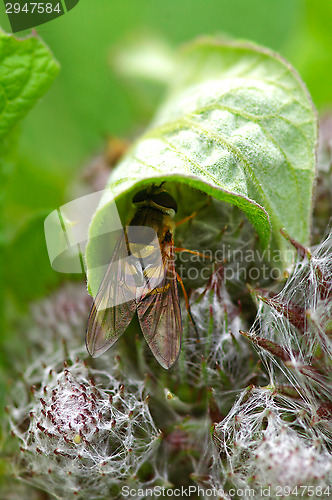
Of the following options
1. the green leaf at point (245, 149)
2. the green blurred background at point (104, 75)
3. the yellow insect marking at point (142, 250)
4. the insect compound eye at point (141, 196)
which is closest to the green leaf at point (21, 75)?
the green leaf at point (245, 149)

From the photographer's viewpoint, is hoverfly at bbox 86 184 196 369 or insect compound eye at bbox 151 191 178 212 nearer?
hoverfly at bbox 86 184 196 369

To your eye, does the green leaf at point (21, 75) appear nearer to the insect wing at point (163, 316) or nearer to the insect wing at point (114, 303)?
the insect wing at point (114, 303)

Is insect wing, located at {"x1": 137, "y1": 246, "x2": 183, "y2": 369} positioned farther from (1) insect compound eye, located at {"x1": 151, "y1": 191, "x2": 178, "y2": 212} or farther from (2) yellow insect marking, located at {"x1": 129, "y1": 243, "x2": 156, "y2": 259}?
(1) insect compound eye, located at {"x1": 151, "y1": 191, "x2": 178, "y2": 212}

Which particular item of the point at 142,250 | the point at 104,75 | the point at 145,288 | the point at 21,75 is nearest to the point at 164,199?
the point at 142,250

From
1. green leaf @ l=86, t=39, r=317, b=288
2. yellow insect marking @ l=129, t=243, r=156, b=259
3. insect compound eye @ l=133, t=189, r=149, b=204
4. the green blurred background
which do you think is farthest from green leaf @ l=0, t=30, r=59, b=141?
the green blurred background

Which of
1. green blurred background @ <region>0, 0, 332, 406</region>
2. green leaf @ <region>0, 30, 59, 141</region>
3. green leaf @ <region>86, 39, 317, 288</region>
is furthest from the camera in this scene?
green blurred background @ <region>0, 0, 332, 406</region>

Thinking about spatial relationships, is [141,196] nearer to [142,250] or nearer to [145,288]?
[142,250]

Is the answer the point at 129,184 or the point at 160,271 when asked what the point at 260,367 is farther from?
the point at 129,184

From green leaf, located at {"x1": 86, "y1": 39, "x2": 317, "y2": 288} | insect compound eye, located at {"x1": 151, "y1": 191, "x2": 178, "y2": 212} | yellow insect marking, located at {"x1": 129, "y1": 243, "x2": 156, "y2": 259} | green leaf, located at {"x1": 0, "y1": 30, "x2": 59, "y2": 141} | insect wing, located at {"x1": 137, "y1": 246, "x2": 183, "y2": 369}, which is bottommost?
insect wing, located at {"x1": 137, "y1": 246, "x2": 183, "y2": 369}

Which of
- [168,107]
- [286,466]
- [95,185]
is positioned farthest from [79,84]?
[286,466]
